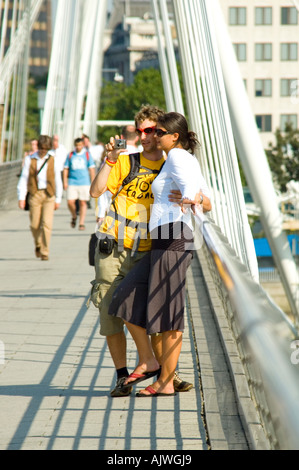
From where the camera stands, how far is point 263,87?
81.1 m

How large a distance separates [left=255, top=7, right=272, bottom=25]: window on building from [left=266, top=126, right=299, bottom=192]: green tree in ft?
50.9

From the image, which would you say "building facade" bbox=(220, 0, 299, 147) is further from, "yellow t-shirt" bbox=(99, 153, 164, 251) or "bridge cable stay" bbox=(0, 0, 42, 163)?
"yellow t-shirt" bbox=(99, 153, 164, 251)

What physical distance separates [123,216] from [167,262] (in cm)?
38

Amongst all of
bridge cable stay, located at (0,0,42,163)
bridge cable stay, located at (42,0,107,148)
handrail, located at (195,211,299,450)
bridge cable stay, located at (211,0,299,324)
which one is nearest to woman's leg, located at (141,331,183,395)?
handrail, located at (195,211,299,450)

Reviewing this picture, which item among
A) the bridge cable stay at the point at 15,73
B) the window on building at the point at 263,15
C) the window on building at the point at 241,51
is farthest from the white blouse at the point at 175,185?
the window on building at the point at 263,15

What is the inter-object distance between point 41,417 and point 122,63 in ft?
383

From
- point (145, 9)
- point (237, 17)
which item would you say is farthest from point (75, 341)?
point (145, 9)

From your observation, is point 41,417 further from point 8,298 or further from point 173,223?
point 8,298

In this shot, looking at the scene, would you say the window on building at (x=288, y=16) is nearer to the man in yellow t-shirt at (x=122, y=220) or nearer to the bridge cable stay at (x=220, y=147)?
the bridge cable stay at (x=220, y=147)

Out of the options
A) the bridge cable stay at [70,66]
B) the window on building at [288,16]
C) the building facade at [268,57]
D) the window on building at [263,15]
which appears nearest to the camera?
the bridge cable stay at [70,66]

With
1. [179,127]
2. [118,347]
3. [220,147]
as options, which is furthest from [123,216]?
[220,147]

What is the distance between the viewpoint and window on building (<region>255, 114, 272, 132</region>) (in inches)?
3196

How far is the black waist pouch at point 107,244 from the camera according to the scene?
5.29 m

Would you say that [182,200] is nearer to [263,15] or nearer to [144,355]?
[144,355]
